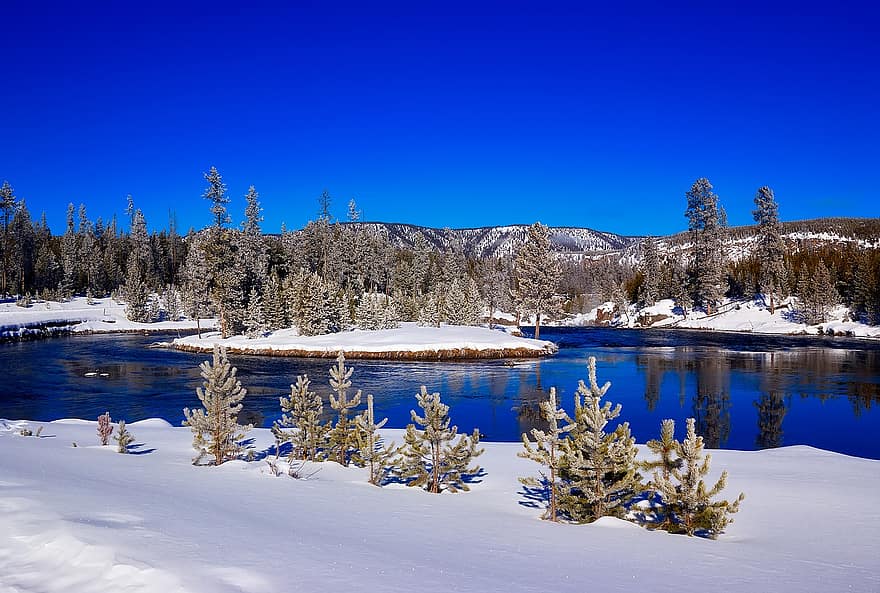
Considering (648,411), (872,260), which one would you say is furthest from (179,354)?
(872,260)

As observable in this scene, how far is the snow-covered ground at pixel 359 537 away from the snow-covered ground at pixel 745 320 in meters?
63.4

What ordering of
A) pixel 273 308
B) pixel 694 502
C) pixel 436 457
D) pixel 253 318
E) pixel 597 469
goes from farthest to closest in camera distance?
pixel 273 308
pixel 253 318
pixel 436 457
pixel 597 469
pixel 694 502

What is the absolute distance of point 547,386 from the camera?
31.1 meters

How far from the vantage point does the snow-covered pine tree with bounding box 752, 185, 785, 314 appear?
76875 mm

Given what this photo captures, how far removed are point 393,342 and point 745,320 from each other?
5156 cm

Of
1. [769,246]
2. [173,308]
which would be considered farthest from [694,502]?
[173,308]

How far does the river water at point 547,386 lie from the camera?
2180cm

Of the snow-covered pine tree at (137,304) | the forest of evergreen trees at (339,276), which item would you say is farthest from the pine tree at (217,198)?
the snow-covered pine tree at (137,304)

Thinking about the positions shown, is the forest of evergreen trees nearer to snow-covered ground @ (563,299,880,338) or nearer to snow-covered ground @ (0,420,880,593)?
snow-covered ground @ (563,299,880,338)

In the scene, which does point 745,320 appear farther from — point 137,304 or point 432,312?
point 137,304

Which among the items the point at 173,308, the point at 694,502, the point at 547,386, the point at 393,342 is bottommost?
the point at 547,386

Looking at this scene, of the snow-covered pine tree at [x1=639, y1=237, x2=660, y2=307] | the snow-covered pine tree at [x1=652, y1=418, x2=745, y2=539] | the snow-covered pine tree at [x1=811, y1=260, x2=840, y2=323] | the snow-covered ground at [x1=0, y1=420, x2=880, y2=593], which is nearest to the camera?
the snow-covered ground at [x1=0, y1=420, x2=880, y2=593]

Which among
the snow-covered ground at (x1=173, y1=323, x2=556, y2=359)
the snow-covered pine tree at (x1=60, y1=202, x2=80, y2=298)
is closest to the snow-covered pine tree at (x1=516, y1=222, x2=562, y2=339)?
the snow-covered ground at (x1=173, y1=323, x2=556, y2=359)

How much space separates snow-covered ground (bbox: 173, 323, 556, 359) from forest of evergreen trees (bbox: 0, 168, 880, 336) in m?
4.57
